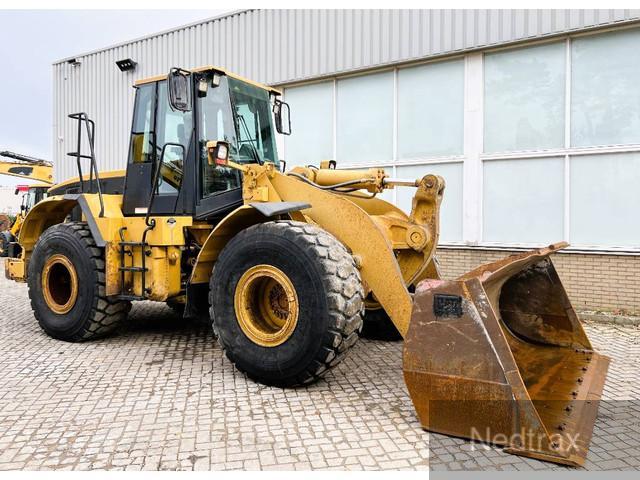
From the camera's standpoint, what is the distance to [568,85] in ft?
27.2

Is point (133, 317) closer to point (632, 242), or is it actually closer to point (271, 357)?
point (271, 357)

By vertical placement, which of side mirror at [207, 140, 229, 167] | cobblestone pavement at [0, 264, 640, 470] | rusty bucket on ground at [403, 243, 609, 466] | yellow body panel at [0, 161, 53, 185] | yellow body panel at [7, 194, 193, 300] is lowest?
cobblestone pavement at [0, 264, 640, 470]

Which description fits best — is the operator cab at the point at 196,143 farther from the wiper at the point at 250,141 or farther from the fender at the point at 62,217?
the fender at the point at 62,217

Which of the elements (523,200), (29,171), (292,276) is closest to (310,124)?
(523,200)

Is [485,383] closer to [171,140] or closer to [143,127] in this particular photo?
[171,140]

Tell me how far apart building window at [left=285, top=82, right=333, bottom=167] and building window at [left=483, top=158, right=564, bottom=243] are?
134 inches

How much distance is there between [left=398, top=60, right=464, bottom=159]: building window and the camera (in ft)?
30.5

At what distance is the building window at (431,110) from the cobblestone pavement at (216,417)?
4.84 m

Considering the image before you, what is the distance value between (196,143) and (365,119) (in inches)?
214

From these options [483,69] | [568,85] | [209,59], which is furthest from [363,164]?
[209,59]

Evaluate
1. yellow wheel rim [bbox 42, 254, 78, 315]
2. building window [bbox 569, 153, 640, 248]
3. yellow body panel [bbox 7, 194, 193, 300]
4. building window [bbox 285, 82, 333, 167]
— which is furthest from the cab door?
building window [bbox 569, 153, 640, 248]

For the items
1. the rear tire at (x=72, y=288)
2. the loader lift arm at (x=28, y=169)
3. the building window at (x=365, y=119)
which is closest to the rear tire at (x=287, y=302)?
the rear tire at (x=72, y=288)

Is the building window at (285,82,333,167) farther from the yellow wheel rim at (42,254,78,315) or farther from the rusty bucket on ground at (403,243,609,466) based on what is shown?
the rusty bucket on ground at (403,243,609,466)

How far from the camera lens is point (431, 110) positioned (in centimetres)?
953
